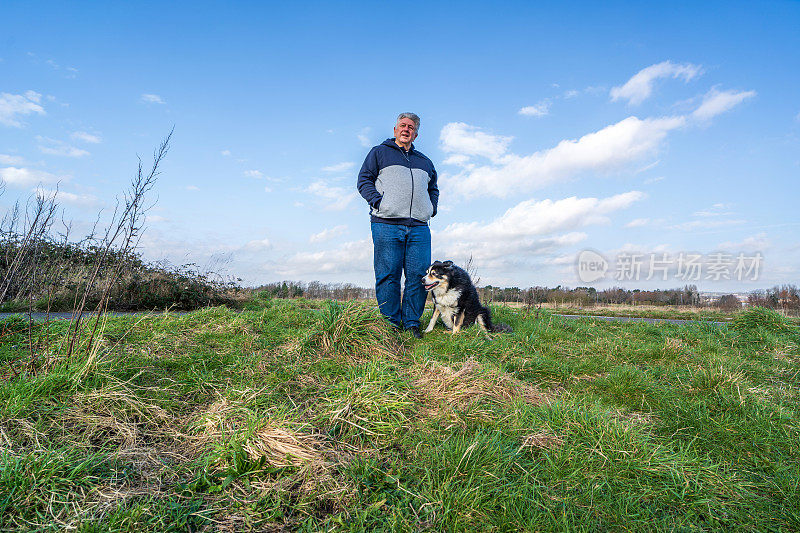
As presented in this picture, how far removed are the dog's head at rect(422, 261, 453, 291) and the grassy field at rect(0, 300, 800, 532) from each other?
1507 mm

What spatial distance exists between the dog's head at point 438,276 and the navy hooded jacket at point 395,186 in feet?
2.25

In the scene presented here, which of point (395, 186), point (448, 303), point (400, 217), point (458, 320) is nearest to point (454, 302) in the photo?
point (448, 303)

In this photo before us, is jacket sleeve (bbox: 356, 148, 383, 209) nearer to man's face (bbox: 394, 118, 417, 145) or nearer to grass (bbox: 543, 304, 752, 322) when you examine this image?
man's face (bbox: 394, 118, 417, 145)

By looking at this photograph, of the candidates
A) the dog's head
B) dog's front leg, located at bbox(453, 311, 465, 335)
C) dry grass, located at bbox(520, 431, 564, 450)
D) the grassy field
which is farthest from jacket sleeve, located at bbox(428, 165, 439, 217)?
dry grass, located at bbox(520, 431, 564, 450)

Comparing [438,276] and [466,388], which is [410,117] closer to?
[438,276]

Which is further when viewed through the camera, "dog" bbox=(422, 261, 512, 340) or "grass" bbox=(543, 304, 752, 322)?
"grass" bbox=(543, 304, 752, 322)

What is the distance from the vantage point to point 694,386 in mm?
3521

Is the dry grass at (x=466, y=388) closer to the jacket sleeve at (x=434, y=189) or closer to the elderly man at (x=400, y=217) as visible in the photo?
the elderly man at (x=400, y=217)

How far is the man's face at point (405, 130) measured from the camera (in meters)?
5.19

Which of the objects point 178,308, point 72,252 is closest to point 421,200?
point 178,308

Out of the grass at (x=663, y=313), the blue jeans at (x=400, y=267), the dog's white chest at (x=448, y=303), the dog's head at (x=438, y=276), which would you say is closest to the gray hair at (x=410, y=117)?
the blue jeans at (x=400, y=267)

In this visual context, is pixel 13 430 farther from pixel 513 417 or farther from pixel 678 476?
pixel 678 476

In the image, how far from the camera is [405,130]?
518cm

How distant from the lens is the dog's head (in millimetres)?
5301
